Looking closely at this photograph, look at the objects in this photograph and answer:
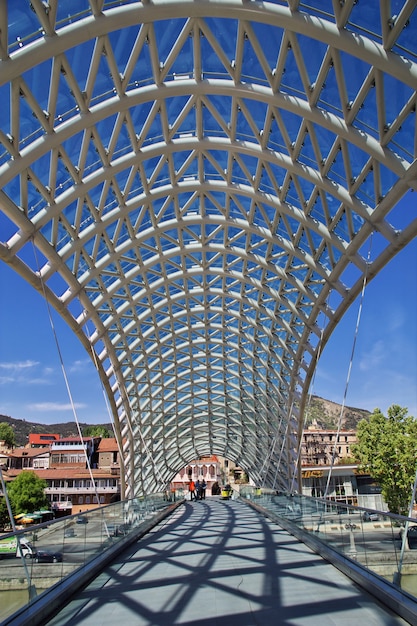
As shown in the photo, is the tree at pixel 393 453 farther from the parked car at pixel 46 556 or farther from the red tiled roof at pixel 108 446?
the red tiled roof at pixel 108 446

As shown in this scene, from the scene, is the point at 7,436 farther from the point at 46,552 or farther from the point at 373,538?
the point at 373,538

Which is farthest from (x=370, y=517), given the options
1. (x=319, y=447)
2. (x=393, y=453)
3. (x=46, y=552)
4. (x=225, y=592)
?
(x=319, y=447)

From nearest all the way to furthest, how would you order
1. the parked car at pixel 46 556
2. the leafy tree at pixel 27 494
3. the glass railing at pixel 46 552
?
the glass railing at pixel 46 552, the parked car at pixel 46 556, the leafy tree at pixel 27 494

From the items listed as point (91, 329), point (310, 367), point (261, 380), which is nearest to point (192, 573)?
point (91, 329)

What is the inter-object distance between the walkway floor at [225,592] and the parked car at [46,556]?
798 mm

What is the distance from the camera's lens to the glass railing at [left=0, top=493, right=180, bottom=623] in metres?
6.80

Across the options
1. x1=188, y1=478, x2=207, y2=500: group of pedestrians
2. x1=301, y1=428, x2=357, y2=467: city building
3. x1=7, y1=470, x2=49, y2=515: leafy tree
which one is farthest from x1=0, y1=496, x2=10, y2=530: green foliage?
x1=301, y1=428, x2=357, y2=467: city building

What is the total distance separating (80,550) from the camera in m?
10.3

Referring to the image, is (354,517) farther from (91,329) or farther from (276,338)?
(276,338)

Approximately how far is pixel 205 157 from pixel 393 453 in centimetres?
3475

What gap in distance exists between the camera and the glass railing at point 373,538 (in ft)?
24.8

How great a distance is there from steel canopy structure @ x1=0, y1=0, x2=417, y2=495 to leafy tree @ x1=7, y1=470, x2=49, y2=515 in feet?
145

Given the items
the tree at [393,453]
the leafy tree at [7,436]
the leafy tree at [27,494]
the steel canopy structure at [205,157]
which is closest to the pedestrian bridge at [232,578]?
the steel canopy structure at [205,157]

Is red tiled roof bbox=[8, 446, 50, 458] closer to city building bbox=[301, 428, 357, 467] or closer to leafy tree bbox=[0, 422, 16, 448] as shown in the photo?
leafy tree bbox=[0, 422, 16, 448]
